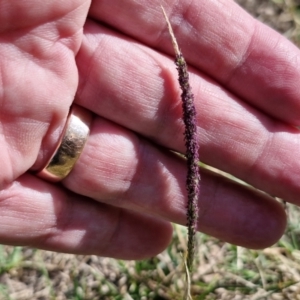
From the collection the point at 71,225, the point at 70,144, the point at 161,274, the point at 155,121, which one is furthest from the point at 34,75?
the point at 161,274

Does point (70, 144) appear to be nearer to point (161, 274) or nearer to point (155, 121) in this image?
point (155, 121)

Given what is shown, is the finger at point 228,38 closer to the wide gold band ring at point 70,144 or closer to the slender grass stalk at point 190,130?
the slender grass stalk at point 190,130

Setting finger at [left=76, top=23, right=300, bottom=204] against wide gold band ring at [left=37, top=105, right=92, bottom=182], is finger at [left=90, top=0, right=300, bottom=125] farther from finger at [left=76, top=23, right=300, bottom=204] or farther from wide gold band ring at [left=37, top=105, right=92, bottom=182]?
wide gold band ring at [left=37, top=105, right=92, bottom=182]

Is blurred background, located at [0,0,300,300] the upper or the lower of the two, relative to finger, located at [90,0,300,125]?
lower

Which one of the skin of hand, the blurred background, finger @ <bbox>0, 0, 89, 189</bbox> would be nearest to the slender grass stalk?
the skin of hand

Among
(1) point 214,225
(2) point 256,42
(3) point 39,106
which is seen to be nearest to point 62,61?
(3) point 39,106

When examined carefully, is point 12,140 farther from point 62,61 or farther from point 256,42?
point 256,42

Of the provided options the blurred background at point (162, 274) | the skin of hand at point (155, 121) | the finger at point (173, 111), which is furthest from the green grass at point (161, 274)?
the finger at point (173, 111)
